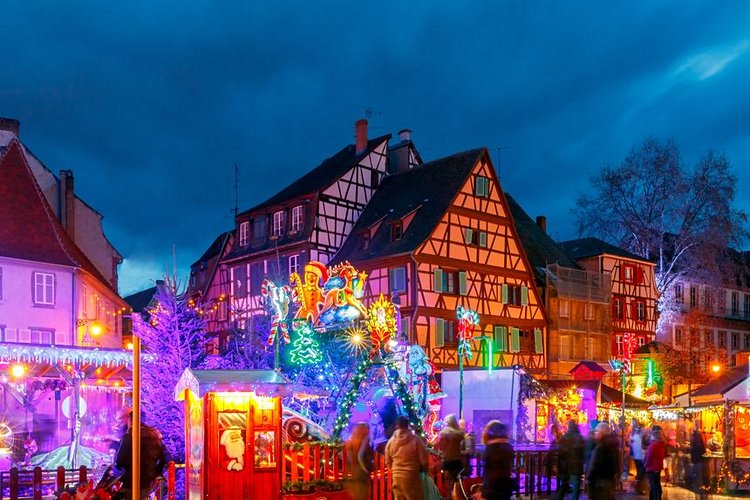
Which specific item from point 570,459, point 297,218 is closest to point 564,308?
point 297,218

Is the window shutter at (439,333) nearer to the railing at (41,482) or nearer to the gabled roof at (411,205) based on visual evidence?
the gabled roof at (411,205)

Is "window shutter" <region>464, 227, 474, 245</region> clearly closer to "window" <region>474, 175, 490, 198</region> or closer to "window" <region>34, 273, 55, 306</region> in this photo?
"window" <region>474, 175, 490, 198</region>

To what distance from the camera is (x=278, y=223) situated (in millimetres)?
43250

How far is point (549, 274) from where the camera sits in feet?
146

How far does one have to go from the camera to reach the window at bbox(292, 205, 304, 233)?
41844 mm

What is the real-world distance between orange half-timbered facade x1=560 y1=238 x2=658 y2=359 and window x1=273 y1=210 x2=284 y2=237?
1669cm

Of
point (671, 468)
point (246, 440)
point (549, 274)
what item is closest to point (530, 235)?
point (549, 274)

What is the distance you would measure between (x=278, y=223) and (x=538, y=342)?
44.5ft

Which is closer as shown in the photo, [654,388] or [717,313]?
[654,388]

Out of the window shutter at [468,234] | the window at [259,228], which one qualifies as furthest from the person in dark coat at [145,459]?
the window at [259,228]

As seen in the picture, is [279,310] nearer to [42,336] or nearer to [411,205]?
[42,336]

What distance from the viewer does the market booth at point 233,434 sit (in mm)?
12617

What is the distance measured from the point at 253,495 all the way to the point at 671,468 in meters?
13.2

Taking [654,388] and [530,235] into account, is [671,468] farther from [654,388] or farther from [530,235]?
[530,235]
